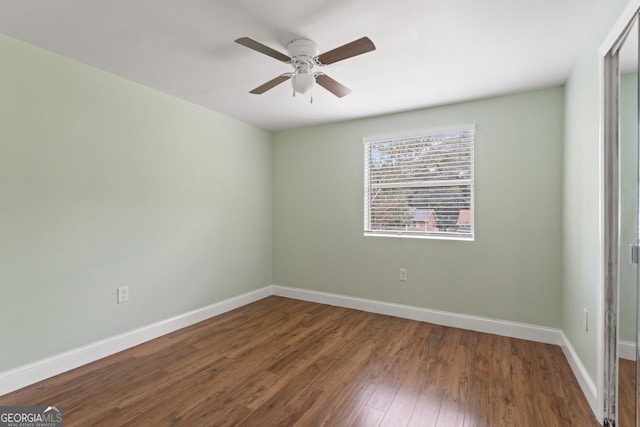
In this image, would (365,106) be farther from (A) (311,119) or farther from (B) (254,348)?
(B) (254,348)

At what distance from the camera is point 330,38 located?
6.58ft

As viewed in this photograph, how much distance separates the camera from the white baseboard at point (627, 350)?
143cm

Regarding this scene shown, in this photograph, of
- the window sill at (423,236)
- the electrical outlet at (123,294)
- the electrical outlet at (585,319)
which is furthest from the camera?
the window sill at (423,236)

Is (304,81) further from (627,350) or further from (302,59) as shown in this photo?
(627,350)

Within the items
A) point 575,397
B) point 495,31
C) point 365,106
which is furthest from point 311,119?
point 575,397

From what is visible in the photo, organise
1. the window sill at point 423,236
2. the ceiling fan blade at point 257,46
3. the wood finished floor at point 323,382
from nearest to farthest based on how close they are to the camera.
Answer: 1. the ceiling fan blade at point 257,46
2. the wood finished floor at point 323,382
3. the window sill at point 423,236

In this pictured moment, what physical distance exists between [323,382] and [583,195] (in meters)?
2.25

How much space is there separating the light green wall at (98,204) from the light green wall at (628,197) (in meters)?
3.42

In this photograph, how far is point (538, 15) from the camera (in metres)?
1.77

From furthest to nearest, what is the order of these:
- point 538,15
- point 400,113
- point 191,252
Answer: point 400,113 < point 191,252 < point 538,15

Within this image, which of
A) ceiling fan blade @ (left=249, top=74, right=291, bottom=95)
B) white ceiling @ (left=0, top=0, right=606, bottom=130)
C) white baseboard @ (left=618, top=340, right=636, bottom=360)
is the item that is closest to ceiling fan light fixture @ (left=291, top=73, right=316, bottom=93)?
ceiling fan blade @ (left=249, top=74, right=291, bottom=95)

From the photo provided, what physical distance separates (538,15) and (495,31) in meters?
0.22

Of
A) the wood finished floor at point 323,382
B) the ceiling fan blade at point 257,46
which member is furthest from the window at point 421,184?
the ceiling fan blade at point 257,46

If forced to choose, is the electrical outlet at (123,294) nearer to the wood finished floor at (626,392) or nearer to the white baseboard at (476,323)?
the white baseboard at (476,323)
